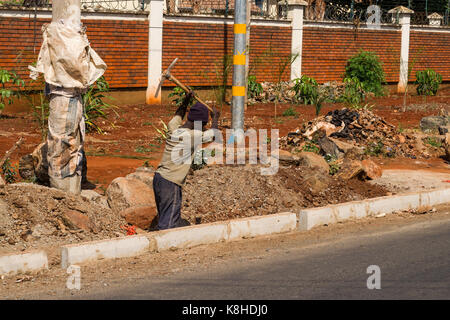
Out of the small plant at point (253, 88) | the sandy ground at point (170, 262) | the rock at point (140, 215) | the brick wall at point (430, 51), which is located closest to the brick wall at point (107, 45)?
the small plant at point (253, 88)

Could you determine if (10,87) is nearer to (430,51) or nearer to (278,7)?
(278,7)

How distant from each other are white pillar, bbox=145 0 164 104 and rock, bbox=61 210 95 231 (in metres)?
11.6

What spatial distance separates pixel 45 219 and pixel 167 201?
124 cm

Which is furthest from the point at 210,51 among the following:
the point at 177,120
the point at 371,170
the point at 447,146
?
the point at 177,120

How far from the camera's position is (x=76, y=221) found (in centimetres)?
759

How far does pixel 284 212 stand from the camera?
8.83 meters

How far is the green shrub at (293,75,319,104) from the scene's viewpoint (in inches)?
837

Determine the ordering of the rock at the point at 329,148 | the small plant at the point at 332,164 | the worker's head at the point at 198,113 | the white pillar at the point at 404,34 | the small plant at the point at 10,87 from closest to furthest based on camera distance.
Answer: the worker's head at the point at 198,113, the small plant at the point at 332,164, the rock at the point at 329,148, the small plant at the point at 10,87, the white pillar at the point at 404,34

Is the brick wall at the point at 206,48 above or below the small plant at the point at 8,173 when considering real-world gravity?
above

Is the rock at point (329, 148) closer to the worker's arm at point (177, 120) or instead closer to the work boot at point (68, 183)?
the worker's arm at point (177, 120)

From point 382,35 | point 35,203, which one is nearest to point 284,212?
point 35,203

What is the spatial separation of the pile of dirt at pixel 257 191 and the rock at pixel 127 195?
52 centimetres

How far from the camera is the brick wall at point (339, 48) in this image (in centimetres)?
2353
